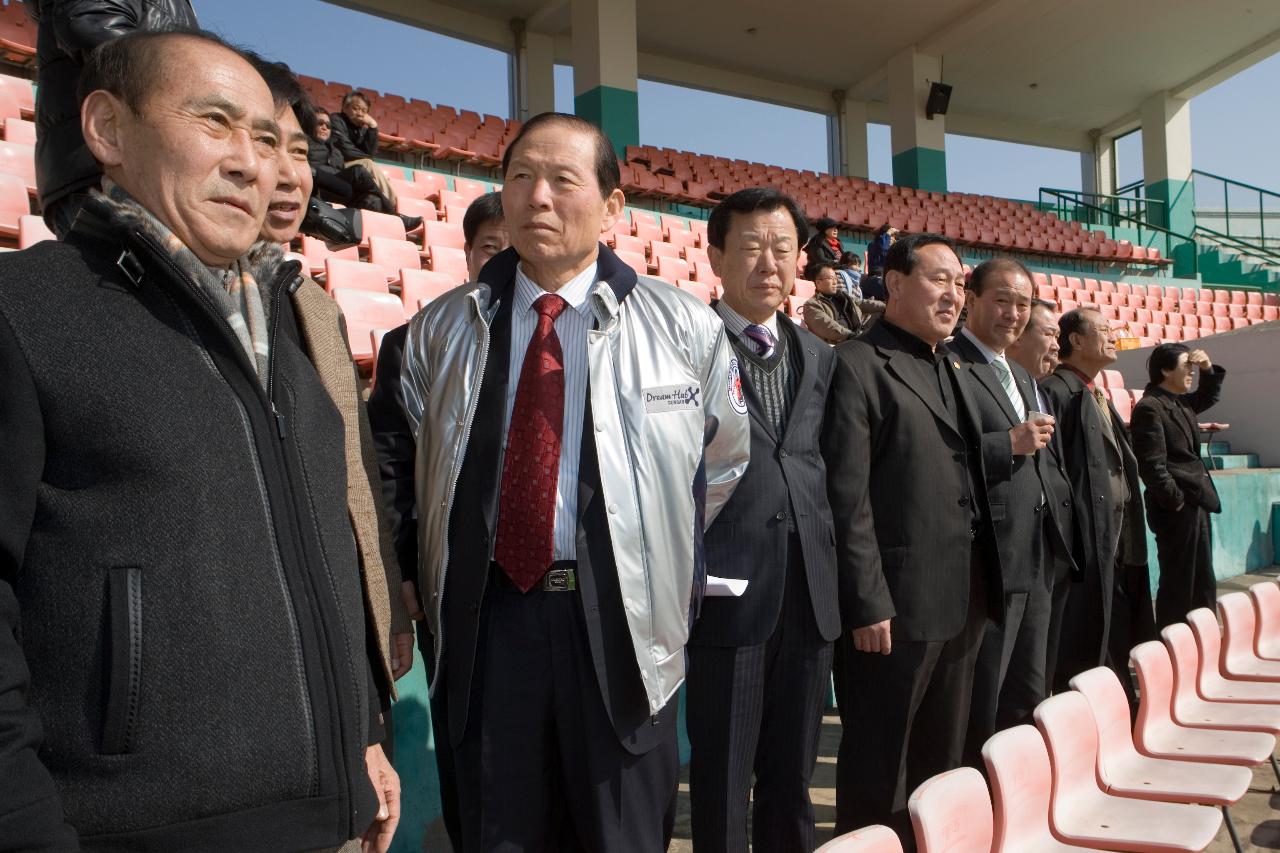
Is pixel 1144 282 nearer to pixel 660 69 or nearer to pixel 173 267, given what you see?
pixel 660 69

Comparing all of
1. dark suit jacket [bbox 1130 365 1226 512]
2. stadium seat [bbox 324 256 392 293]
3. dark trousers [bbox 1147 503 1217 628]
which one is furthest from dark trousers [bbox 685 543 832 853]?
stadium seat [bbox 324 256 392 293]

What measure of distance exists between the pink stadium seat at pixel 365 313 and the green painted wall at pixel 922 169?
44.9ft

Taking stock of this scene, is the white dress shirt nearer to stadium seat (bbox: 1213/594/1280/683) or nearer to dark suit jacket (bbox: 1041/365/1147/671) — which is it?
dark suit jacket (bbox: 1041/365/1147/671)

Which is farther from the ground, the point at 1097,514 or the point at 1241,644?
the point at 1097,514

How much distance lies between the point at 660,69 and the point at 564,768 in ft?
51.8

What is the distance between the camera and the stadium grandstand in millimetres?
4578

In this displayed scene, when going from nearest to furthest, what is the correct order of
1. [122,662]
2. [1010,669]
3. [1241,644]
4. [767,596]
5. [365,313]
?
[122,662] < [767,596] < [1010,669] < [1241,644] < [365,313]

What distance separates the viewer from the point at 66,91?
1306 mm

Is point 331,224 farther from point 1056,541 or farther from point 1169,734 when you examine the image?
point 1169,734

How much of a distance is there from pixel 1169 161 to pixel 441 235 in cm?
1617

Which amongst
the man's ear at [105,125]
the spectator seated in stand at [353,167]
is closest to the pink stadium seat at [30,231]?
the spectator seated in stand at [353,167]

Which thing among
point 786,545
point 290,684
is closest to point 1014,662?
point 786,545

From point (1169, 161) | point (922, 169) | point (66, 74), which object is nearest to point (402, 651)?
point (66, 74)

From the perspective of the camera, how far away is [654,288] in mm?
1592
